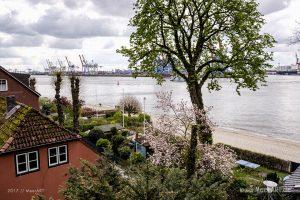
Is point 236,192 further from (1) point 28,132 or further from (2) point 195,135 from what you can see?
(1) point 28,132

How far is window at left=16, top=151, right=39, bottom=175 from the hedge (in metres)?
21.8

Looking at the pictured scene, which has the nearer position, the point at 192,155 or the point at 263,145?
the point at 192,155

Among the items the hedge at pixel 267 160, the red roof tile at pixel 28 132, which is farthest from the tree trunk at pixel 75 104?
the hedge at pixel 267 160

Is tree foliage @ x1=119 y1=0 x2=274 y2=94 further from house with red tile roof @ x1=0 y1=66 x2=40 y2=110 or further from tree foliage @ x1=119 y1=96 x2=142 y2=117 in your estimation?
tree foliage @ x1=119 y1=96 x2=142 y2=117

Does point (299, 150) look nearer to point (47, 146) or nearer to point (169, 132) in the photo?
point (169, 132)

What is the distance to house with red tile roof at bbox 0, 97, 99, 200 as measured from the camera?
1762cm

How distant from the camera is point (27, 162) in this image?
1841 centimetres

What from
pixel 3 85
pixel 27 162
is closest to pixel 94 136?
pixel 3 85

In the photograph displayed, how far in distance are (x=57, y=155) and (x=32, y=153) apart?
1700 mm

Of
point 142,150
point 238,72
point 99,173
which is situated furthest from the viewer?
point 142,150

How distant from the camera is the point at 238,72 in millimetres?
22344

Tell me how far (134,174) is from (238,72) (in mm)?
15171

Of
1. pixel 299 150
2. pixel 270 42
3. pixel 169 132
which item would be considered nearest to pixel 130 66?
pixel 169 132

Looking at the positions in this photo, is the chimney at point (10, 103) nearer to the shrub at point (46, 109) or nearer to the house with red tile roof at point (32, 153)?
the house with red tile roof at point (32, 153)
